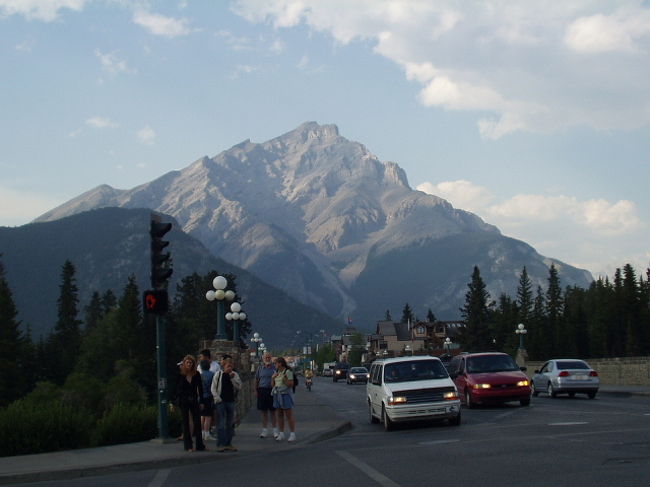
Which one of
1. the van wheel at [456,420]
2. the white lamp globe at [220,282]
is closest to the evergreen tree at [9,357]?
the white lamp globe at [220,282]

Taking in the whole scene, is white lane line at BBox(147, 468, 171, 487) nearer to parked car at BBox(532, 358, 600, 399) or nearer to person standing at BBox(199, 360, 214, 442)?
person standing at BBox(199, 360, 214, 442)

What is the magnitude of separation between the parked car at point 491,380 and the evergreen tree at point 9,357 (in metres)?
68.4

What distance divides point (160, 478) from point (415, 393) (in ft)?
29.2

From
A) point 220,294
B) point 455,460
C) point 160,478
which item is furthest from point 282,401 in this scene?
point 220,294

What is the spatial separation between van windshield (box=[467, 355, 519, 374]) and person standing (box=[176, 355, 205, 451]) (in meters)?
13.1

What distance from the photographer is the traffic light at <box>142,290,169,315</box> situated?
59.4ft

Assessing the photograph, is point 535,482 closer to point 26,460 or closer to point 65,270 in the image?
point 26,460

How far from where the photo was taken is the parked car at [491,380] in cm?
2734

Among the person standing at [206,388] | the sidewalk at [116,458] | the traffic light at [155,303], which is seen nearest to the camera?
the sidewalk at [116,458]

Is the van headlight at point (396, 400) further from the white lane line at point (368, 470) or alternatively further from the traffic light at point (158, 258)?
the traffic light at point (158, 258)

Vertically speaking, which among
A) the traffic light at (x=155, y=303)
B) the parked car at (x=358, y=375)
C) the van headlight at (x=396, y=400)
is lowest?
the parked car at (x=358, y=375)

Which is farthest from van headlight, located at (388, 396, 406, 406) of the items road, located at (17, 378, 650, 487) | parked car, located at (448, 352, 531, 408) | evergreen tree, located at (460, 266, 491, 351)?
evergreen tree, located at (460, 266, 491, 351)

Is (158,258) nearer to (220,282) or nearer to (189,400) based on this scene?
(189,400)

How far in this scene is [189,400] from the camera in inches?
675
